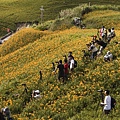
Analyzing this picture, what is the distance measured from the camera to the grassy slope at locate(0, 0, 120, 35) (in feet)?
264

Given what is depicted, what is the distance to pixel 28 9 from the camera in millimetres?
87062

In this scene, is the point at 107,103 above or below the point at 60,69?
below

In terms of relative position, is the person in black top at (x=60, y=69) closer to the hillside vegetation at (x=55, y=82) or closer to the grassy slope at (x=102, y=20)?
the hillside vegetation at (x=55, y=82)

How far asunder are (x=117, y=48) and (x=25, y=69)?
27.9ft

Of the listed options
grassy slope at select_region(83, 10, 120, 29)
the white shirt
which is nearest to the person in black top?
the white shirt

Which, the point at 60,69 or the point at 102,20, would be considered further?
the point at 102,20

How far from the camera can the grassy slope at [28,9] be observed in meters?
80.6

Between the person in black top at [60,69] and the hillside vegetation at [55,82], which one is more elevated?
the person in black top at [60,69]

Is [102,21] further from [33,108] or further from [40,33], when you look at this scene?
[33,108]

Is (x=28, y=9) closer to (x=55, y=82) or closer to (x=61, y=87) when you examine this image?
(x=55, y=82)

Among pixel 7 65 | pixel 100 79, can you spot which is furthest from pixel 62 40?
pixel 100 79

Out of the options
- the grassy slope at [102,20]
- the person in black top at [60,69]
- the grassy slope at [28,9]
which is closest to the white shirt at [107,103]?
the person in black top at [60,69]

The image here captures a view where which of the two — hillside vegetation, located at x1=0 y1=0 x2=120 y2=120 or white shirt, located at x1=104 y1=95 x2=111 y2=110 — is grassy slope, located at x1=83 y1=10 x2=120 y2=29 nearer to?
hillside vegetation, located at x1=0 y1=0 x2=120 y2=120

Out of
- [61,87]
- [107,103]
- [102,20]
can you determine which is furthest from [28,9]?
[107,103]
